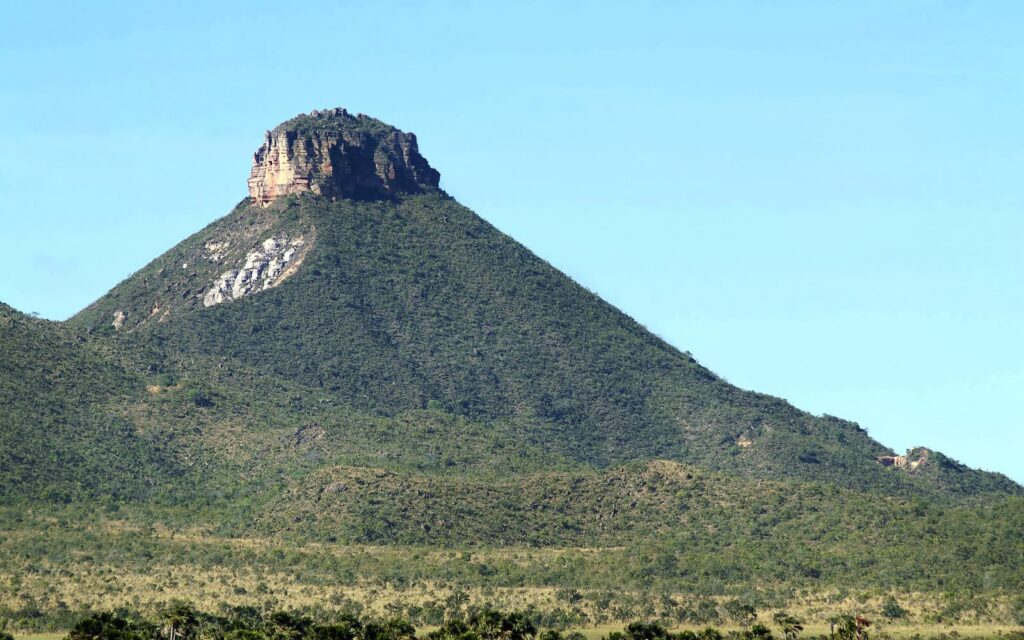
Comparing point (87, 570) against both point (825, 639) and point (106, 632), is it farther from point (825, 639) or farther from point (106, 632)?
point (825, 639)

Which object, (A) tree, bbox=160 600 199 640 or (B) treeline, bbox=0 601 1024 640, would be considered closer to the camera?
(B) treeline, bbox=0 601 1024 640

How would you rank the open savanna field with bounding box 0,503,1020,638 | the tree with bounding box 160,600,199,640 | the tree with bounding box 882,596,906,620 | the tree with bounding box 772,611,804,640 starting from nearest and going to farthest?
the tree with bounding box 160,600,199,640 → the tree with bounding box 772,611,804,640 → the open savanna field with bounding box 0,503,1020,638 → the tree with bounding box 882,596,906,620

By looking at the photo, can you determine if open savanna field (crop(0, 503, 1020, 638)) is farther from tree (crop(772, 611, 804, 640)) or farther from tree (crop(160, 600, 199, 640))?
tree (crop(160, 600, 199, 640))

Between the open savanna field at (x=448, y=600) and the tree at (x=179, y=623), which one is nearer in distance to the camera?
the tree at (x=179, y=623)

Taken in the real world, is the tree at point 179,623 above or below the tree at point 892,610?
below

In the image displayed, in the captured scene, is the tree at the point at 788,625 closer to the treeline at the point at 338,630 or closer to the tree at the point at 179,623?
the treeline at the point at 338,630

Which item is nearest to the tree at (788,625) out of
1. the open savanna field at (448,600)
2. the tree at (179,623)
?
the open savanna field at (448,600)

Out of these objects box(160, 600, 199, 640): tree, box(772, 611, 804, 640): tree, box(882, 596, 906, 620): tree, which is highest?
box(882, 596, 906, 620): tree

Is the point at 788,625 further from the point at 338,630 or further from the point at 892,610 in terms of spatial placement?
the point at 338,630

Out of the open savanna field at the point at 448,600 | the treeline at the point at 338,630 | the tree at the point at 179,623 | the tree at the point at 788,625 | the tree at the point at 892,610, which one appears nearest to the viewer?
the treeline at the point at 338,630

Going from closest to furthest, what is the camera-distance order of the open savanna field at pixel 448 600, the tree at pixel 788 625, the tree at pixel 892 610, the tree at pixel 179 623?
the tree at pixel 179 623
the tree at pixel 788 625
the open savanna field at pixel 448 600
the tree at pixel 892 610

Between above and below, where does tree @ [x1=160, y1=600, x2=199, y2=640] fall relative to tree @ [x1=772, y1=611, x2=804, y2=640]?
below

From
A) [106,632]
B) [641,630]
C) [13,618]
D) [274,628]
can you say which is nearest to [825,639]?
[641,630]

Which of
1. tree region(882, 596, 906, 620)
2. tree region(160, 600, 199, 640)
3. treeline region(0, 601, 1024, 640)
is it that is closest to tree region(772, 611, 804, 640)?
treeline region(0, 601, 1024, 640)
